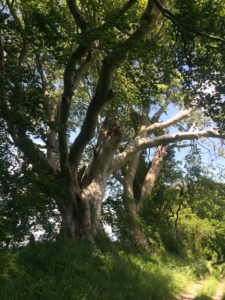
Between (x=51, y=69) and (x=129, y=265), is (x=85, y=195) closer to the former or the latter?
(x=129, y=265)

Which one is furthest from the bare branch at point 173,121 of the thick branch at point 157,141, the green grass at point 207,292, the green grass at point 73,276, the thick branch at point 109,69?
the green grass at point 73,276

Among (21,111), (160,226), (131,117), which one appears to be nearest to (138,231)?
(160,226)

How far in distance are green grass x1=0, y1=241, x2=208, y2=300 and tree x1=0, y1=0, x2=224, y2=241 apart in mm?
2251

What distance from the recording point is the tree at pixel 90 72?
28.6 feet

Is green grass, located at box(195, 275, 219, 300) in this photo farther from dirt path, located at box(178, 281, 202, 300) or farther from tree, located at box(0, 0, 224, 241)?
tree, located at box(0, 0, 224, 241)

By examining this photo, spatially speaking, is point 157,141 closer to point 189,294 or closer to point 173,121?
point 173,121

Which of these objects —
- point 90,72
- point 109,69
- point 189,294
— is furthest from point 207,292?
point 90,72

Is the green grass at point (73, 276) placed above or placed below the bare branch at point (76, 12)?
below

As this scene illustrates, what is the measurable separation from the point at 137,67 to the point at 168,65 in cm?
174

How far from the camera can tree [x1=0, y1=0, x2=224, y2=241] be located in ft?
28.6

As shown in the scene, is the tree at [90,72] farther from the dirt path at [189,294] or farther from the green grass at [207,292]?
the green grass at [207,292]

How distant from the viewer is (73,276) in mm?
8219

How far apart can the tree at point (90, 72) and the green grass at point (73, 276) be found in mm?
2251

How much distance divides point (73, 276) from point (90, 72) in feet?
26.9
